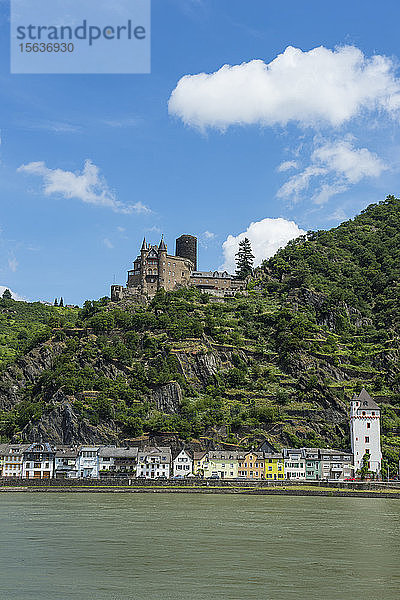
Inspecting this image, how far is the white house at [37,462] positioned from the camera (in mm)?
100500

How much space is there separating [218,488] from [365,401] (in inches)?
1161

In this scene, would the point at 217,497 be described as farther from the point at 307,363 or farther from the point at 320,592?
the point at 320,592

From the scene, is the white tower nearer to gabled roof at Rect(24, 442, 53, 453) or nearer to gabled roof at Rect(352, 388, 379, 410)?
gabled roof at Rect(352, 388, 379, 410)

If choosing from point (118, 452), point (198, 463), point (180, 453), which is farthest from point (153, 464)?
point (198, 463)

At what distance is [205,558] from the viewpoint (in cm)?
3322

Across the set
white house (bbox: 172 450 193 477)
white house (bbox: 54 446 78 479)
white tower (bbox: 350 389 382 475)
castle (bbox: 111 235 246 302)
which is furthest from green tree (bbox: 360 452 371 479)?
castle (bbox: 111 235 246 302)

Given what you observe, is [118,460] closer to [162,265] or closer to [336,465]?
[336,465]

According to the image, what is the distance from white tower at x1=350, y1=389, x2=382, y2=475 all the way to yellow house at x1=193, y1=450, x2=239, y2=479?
17.5 meters

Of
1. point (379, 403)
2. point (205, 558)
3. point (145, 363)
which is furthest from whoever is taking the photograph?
point (145, 363)

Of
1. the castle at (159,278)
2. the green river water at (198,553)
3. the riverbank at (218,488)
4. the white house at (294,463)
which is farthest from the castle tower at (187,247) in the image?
the green river water at (198,553)

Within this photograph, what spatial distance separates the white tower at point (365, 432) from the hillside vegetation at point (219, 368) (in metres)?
2.72

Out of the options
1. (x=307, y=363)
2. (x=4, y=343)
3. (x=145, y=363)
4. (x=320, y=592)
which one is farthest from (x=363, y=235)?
(x=320, y=592)

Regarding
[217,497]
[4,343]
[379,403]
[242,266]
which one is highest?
[242,266]

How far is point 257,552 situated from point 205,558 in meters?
3.35
